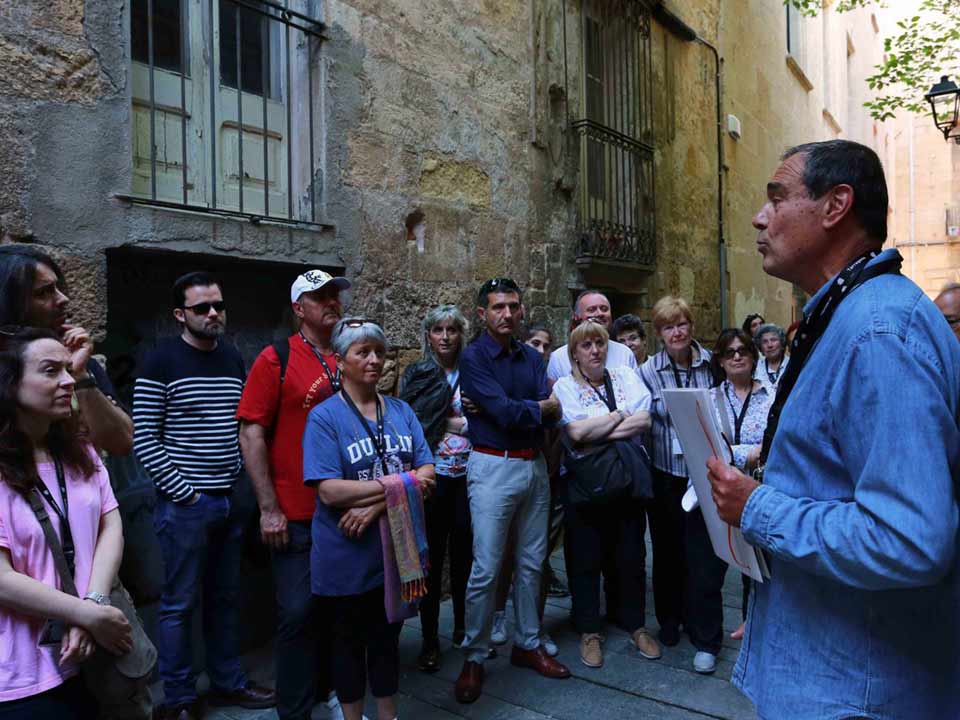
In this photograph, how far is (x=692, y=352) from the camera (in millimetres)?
4215

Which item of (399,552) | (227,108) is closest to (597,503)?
(399,552)

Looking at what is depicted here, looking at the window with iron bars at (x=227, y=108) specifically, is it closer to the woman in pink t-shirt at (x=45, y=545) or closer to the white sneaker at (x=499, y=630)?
the woman in pink t-shirt at (x=45, y=545)

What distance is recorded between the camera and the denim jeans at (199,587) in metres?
3.16

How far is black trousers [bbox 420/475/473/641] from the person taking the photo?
389 centimetres

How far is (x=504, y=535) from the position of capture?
3564 mm

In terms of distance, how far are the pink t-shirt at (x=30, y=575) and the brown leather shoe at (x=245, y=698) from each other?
67.2 inches

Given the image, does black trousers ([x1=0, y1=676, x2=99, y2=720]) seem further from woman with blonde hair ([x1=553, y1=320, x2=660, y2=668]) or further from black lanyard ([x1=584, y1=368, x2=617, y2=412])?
black lanyard ([x1=584, y1=368, x2=617, y2=412])

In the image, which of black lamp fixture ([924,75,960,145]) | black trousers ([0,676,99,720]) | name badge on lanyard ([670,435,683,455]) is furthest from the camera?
black lamp fixture ([924,75,960,145])

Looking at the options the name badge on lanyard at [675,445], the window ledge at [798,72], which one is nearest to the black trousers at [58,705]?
the name badge on lanyard at [675,445]

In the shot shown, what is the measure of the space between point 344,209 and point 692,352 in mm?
2175

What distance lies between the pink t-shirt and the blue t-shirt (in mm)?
956

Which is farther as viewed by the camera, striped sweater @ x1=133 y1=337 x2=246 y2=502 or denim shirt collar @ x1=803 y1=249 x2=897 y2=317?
striped sweater @ x1=133 y1=337 x2=246 y2=502

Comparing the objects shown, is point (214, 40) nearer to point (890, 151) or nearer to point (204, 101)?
point (204, 101)

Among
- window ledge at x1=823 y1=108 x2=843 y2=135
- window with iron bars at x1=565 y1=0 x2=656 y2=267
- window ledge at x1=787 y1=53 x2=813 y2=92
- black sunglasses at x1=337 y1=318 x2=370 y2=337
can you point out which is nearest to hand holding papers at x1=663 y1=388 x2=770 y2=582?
black sunglasses at x1=337 y1=318 x2=370 y2=337
